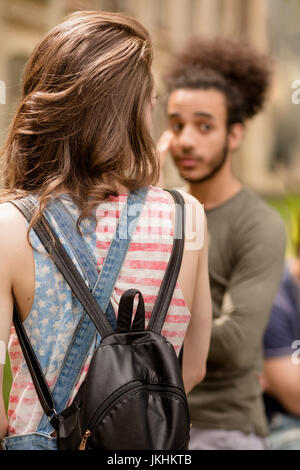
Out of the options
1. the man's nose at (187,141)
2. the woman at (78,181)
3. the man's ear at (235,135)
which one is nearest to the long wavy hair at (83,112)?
the woman at (78,181)

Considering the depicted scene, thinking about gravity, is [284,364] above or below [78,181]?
below

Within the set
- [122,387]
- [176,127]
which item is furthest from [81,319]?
[176,127]

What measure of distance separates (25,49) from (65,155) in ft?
16.5

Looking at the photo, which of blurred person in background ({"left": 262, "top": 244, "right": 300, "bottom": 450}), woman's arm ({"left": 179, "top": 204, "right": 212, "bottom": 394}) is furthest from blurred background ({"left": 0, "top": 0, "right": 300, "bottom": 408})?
woman's arm ({"left": 179, "top": 204, "right": 212, "bottom": 394})

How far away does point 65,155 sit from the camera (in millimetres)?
1372

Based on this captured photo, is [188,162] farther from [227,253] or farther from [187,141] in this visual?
[227,253]

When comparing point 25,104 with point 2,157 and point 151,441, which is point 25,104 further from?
point 151,441

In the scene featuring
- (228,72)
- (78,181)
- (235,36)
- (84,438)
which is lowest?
(84,438)

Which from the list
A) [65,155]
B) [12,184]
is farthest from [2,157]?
[65,155]

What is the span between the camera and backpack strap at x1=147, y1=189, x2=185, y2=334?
4.36 ft

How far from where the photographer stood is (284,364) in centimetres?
282

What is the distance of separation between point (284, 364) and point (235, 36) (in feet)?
5.31

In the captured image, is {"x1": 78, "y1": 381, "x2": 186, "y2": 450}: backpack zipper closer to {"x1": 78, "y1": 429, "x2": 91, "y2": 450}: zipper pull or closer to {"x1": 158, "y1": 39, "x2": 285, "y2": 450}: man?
{"x1": 78, "y1": 429, "x2": 91, "y2": 450}: zipper pull

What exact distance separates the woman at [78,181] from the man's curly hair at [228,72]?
1.24 m
